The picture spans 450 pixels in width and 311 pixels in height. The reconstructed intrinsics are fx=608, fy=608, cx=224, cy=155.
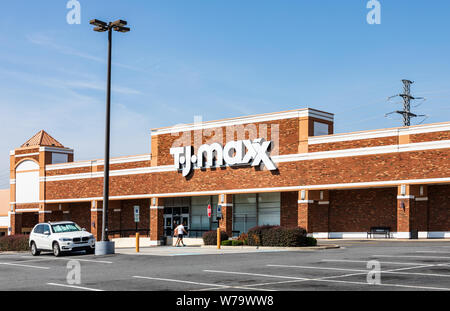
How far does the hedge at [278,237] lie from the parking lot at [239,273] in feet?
19.2

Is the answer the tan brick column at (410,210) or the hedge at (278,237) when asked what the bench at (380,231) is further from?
the hedge at (278,237)

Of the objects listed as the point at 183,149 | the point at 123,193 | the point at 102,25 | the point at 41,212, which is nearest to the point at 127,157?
the point at 123,193

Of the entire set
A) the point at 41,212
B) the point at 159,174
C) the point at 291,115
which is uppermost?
the point at 291,115

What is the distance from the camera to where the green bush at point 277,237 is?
97.5 ft

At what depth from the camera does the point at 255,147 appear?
139 ft

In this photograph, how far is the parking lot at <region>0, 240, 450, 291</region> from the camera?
Answer: 14.1m

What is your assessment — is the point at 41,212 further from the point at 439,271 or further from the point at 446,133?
the point at 439,271

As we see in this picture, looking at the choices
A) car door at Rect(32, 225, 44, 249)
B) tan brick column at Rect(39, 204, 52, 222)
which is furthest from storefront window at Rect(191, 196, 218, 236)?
car door at Rect(32, 225, 44, 249)

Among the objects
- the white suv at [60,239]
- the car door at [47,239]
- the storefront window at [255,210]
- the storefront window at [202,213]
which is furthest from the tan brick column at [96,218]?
the car door at [47,239]

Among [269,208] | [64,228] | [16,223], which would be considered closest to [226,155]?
[269,208]

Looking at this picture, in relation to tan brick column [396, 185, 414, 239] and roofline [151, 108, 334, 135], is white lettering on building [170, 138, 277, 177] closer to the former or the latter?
roofline [151, 108, 334, 135]

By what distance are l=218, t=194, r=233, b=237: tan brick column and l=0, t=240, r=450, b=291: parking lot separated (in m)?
19.1

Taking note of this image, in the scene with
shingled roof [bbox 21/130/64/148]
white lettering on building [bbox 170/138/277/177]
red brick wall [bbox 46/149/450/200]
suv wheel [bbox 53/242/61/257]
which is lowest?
suv wheel [bbox 53/242/61/257]
